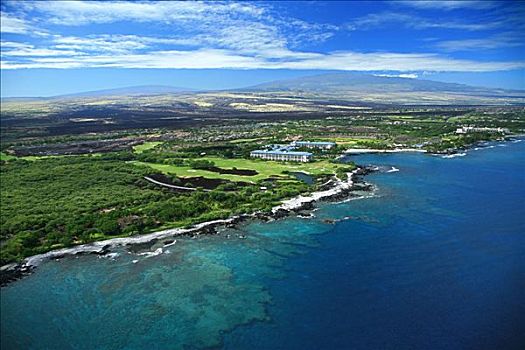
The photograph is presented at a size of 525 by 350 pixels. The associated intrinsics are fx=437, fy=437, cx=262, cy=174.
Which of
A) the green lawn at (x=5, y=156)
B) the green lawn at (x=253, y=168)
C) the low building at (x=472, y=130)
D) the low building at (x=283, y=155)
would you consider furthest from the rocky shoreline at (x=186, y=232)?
the low building at (x=472, y=130)

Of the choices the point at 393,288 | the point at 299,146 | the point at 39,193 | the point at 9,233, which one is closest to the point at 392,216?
the point at 393,288

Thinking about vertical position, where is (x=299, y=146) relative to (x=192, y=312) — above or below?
above

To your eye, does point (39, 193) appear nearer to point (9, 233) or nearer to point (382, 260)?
point (9, 233)

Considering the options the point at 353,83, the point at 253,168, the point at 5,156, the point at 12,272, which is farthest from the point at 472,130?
the point at 353,83

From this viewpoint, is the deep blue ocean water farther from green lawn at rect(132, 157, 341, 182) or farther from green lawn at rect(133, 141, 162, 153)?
green lawn at rect(133, 141, 162, 153)

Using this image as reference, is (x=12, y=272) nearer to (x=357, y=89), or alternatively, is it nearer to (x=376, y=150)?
(x=376, y=150)

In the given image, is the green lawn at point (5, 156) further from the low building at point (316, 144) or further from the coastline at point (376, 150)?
the coastline at point (376, 150)
